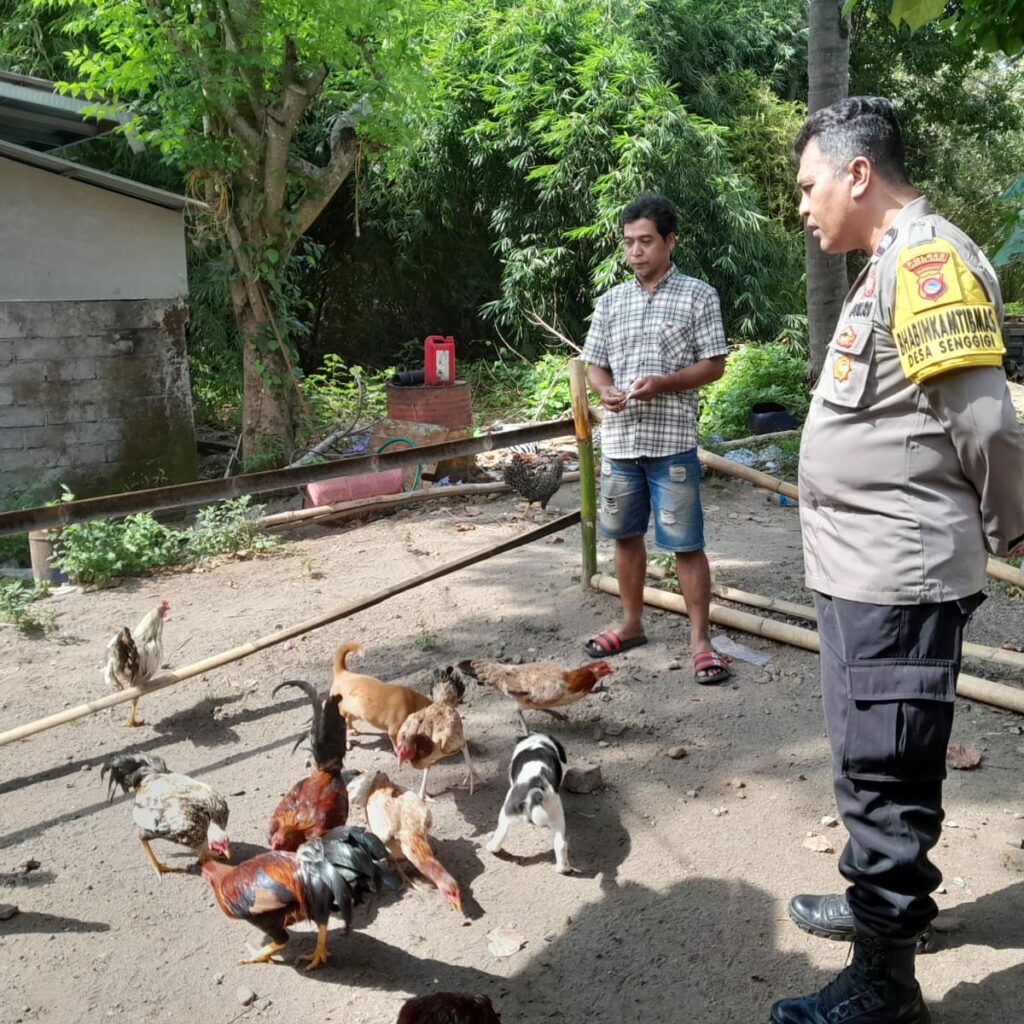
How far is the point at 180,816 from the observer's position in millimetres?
3625

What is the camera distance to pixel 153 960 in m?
3.28

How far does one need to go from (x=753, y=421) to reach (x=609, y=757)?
7.19 metres

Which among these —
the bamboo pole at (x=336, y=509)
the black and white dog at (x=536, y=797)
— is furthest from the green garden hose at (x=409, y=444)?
the black and white dog at (x=536, y=797)

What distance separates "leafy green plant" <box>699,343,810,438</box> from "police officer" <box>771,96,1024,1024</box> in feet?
28.6

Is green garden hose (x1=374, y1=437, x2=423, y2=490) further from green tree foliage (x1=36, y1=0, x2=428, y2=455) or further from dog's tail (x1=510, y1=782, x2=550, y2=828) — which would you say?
dog's tail (x1=510, y1=782, x2=550, y2=828)

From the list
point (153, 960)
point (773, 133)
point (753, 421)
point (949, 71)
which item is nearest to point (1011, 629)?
point (153, 960)

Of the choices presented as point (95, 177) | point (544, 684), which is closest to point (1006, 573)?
point (544, 684)

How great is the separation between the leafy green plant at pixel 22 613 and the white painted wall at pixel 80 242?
4.04 m

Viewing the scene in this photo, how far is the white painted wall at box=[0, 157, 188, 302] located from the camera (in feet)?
32.0

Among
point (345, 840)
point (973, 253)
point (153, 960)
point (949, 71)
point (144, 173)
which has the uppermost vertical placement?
point (949, 71)

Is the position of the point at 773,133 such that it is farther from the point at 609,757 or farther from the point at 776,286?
the point at 609,757

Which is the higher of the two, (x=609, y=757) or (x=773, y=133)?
(x=773, y=133)

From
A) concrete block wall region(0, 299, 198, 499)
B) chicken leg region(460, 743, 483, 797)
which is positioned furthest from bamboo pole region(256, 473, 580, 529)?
chicken leg region(460, 743, 483, 797)

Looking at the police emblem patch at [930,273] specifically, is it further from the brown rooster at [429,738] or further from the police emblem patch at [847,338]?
the brown rooster at [429,738]
